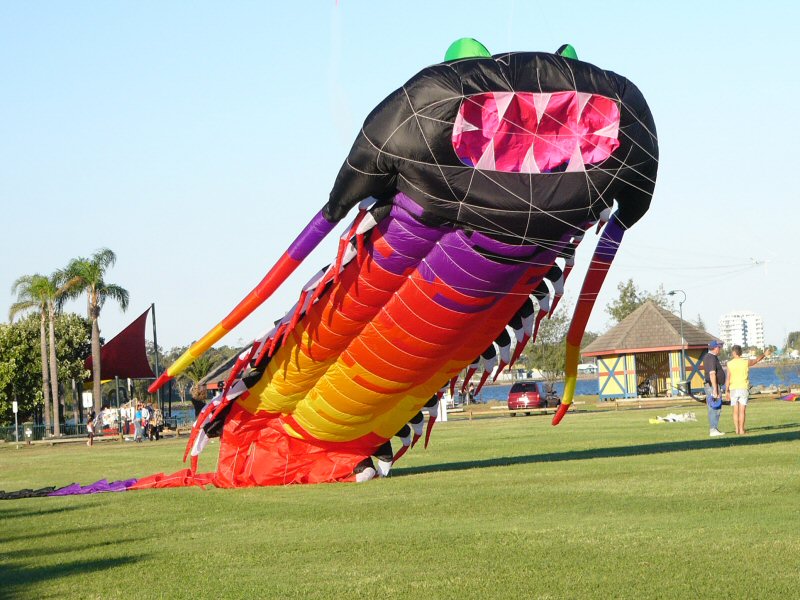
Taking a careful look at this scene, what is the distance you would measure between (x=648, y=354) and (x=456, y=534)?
177ft

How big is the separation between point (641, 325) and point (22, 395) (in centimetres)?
3863

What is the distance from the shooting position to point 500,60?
35.0 ft

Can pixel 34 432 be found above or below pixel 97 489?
below

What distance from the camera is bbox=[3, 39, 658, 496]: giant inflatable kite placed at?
10633 millimetres

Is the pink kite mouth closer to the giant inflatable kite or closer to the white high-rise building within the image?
the giant inflatable kite

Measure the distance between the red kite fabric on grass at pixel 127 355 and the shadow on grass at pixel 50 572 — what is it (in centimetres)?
4442

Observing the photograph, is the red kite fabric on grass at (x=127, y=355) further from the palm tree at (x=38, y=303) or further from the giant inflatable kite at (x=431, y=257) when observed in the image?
the giant inflatable kite at (x=431, y=257)

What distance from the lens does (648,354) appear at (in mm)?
62156

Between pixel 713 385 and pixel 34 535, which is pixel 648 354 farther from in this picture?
pixel 34 535

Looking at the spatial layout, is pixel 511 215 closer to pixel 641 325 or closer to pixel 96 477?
pixel 96 477

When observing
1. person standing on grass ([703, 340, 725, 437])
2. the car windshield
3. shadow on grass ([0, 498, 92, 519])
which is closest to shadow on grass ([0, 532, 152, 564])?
shadow on grass ([0, 498, 92, 519])

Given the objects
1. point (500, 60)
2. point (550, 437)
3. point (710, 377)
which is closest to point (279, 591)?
point (500, 60)

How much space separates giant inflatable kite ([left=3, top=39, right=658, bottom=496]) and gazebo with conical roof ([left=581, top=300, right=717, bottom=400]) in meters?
44.8

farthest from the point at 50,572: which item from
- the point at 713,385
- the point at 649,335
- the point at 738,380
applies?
the point at 649,335
